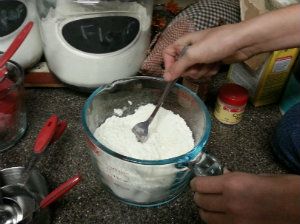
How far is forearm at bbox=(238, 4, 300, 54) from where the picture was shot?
22.6 inches

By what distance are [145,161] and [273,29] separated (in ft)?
1.01

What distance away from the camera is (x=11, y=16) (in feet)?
2.09

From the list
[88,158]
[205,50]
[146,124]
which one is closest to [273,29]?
[205,50]

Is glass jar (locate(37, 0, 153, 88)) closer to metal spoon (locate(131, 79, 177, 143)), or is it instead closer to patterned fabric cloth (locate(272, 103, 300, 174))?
metal spoon (locate(131, 79, 177, 143))

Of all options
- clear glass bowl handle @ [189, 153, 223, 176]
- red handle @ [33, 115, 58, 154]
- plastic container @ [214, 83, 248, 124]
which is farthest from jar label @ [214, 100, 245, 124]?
red handle @ [33, 115, 58, 154]

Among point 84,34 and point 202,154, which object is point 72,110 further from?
point 202,154

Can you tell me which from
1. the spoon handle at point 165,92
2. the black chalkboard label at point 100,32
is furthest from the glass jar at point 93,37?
the spoon handle at point 165,92

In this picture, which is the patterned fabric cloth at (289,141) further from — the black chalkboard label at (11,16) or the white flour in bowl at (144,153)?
the black chalkboard label at (11,16)

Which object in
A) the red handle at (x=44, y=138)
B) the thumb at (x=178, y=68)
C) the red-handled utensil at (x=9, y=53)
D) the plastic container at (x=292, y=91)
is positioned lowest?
the plastic container at (x=292, y=91)

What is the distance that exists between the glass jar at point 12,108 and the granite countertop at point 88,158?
2cm

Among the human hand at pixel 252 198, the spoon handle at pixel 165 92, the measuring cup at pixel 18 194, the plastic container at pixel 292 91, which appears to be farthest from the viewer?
the plastic container at pixel 292 91

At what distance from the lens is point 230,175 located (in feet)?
1.39

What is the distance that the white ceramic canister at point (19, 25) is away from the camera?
0.63 m

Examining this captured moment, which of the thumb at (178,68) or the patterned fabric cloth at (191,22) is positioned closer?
the thumb at (178,68)
